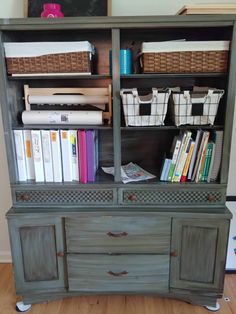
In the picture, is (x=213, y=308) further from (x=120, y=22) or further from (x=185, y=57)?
(x=120, y=22)

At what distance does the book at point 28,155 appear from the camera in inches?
62.6

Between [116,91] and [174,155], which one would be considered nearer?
[116,91]

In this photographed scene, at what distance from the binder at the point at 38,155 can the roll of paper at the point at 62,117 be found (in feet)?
0.25

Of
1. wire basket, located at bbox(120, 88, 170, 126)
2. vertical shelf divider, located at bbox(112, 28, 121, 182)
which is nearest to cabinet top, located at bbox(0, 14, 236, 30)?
vertical shelf divider, located at bbox(112, 28, 121, 182)

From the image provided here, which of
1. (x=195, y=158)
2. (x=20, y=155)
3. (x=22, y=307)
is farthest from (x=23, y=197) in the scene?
(x=195, y=158)

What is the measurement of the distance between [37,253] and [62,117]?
0.85 m

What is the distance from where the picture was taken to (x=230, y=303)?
1765 mm

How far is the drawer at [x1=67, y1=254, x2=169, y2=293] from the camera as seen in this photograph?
1655 mm

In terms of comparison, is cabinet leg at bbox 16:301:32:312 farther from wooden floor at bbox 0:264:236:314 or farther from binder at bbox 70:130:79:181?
binder at bbox 70:130:79:181

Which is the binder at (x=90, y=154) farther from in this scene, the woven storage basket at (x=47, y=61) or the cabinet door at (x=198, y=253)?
the cabinet door at (x=198, y=253)

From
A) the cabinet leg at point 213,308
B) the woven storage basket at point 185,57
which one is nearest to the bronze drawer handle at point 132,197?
the woven storage basket at point 185,57

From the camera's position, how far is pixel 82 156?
1.61 m

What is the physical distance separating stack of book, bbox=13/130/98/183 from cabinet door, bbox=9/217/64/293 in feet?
0.89

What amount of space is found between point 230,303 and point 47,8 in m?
2.14
